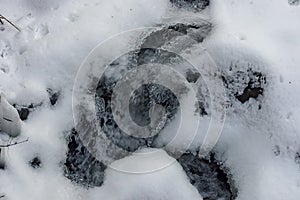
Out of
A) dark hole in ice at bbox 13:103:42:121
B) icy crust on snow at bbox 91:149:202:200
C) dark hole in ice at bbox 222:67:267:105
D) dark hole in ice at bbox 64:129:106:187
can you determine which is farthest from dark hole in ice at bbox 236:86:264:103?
dark hole in ice at bbox 13:103:42:121

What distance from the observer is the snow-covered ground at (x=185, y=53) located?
4492 mm

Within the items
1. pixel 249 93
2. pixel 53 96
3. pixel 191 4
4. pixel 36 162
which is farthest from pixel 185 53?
pixel 36 162

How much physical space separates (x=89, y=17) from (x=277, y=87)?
2.14 metres

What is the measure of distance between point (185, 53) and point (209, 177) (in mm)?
1320

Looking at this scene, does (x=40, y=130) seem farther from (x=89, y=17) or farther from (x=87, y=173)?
(x=89, y=17)

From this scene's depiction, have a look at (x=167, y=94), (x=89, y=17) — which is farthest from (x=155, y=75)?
(x=89, y=17)

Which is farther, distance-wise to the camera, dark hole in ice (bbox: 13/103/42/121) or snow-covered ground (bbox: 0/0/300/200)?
dark hole in ice (bbox: 13/103/42/121)

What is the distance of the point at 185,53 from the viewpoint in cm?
474

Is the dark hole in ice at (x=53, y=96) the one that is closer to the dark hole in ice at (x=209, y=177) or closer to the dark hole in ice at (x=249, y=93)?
the dark hole in ice at (x=209, y=177)

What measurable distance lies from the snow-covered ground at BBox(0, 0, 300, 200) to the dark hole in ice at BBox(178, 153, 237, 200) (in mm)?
72

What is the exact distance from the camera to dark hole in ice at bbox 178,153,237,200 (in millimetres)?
4637

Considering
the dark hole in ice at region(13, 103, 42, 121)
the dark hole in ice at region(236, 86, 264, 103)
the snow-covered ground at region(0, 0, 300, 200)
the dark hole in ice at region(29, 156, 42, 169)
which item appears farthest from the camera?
the dark hole in ice at region(13, 103, 42, 121)

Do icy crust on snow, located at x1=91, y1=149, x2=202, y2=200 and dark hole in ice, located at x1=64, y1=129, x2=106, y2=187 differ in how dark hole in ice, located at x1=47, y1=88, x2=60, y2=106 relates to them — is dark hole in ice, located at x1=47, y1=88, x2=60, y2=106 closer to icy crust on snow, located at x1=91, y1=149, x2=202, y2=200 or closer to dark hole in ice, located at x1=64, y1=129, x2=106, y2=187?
dark hole in ice, located at x1=64, y1=129, x2=106, y2=187

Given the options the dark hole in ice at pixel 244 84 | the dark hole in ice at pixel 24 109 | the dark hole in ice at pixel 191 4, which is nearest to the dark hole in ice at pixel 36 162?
the dark hole in ice at pixel 24 109
